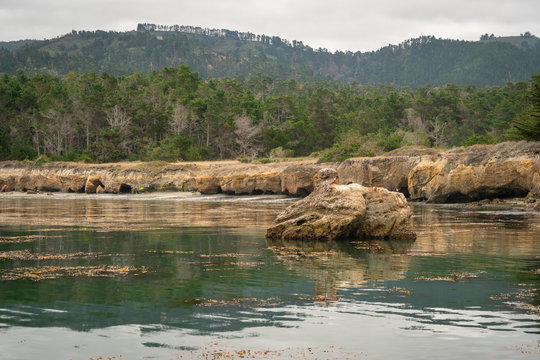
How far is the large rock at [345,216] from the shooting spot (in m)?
19.1

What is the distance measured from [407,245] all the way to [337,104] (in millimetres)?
83992

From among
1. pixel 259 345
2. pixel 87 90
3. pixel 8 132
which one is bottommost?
pixel 259 345

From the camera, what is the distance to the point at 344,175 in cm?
4553

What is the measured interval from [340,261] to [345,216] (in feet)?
15.0

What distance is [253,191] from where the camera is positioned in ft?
166

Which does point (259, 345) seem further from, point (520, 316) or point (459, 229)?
point (459, 229)

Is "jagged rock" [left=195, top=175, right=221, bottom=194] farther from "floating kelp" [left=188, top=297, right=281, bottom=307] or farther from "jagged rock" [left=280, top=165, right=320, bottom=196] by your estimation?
"floating kelp" [left=188, top=297, right=281, bottom=307]

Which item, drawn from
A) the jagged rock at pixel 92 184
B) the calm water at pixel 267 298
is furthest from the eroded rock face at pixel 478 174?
the jagged rock at pixel 92 184

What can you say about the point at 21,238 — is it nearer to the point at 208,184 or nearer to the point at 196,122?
the point at 208,184

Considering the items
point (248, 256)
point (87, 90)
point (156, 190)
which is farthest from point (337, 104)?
point (248, 256)

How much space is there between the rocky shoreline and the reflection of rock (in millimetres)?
18339

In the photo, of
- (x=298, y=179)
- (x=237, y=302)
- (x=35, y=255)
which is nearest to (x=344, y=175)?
(x=298, y=179)

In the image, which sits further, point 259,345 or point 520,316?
point 520,316

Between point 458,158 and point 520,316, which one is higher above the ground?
point 458,158
